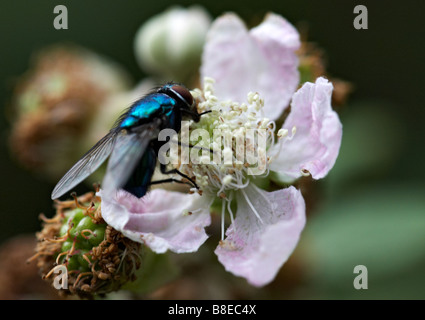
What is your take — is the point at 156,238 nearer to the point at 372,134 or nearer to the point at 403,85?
the point at 372,134

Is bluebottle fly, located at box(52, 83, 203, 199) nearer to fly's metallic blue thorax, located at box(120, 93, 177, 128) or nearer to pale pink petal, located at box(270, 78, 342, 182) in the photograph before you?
fly's metallic blue thorax, located at box(120, 93, 177, 128)

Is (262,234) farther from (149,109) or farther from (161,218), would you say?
(149,109)

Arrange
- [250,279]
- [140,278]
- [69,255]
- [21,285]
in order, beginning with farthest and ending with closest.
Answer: [21,285], [140,278], [69,255], [250,279]

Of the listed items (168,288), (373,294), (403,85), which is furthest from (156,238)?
(403,85)

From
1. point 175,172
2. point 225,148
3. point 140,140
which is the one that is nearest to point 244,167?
point 225,148

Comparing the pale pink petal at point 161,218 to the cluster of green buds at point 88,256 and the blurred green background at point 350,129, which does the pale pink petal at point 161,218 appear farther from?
the blurred green background at point 350,129

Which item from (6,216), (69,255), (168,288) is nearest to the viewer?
(69,255)

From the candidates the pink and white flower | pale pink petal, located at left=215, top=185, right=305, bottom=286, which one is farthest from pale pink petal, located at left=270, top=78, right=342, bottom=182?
pale pink petal, located at left=215, top=185, right=305, bottom=286

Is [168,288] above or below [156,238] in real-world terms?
below
